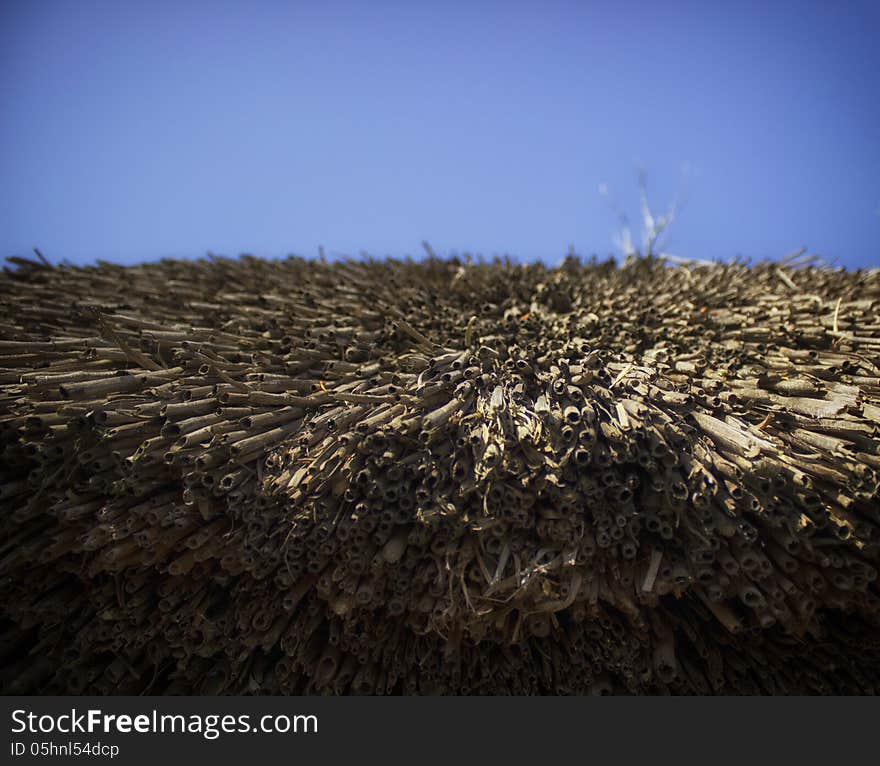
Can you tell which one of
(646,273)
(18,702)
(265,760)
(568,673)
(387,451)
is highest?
(646,273)

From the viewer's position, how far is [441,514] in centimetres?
218

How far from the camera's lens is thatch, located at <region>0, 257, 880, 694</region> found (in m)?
2.18

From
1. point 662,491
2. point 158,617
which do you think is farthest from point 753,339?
point 158,617

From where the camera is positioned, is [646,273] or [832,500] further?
[646,273]

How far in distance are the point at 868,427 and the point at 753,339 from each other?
0.93m

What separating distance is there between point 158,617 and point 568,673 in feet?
7.02

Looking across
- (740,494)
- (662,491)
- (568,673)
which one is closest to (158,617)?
(568,673)

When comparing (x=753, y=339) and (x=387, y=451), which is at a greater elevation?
(x=753, y=339)

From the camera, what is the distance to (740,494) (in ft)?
6.82

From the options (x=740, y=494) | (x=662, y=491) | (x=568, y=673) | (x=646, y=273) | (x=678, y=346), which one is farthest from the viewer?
(x=646, y=273)

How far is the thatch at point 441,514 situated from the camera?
2.18 metres

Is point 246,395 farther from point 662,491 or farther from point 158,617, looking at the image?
point 662,491

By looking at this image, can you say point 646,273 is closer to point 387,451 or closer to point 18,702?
point 387,451

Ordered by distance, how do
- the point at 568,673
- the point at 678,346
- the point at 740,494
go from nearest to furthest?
the point at 740,494, the point at 568,673, the point at 678,346
